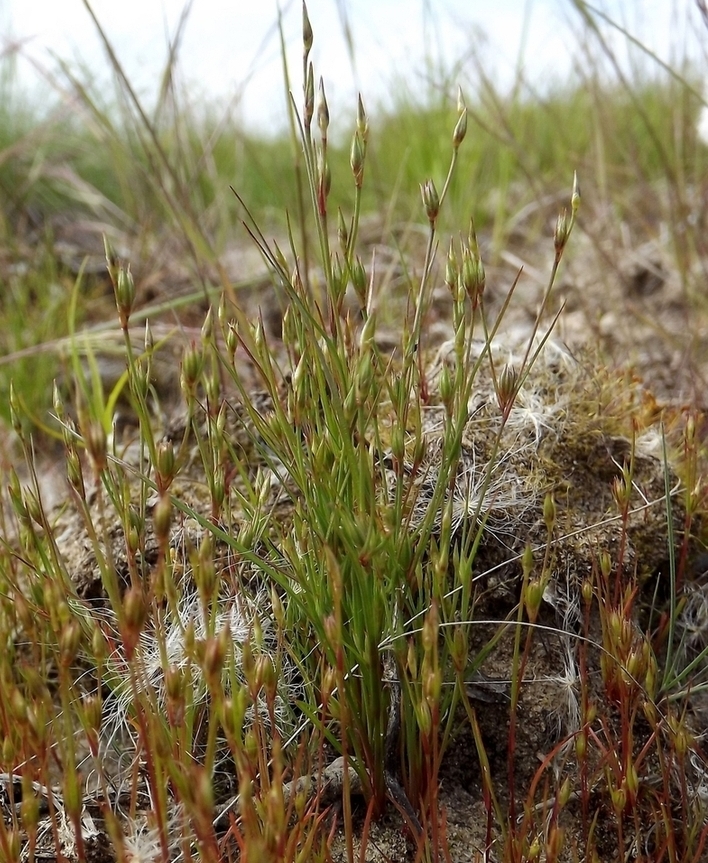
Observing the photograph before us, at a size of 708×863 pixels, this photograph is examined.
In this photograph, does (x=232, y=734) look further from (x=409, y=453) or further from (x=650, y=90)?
(x=650, y=90)

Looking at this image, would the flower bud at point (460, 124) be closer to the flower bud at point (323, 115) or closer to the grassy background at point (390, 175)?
the flower bud at point (323, 115)

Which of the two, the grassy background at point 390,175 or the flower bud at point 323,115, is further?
the grassy background at point 390,175

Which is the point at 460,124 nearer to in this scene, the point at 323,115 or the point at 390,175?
the point at 323,115

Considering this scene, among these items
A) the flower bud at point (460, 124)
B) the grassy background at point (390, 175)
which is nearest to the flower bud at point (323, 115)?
the flower bud at point (460, 124)

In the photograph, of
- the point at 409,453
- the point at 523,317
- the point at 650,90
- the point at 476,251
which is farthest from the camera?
the point at 650,90

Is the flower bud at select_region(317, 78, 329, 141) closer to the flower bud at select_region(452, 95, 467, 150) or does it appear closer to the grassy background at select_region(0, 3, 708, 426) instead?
the flower bud at select_region(452, 95, 467, 150)

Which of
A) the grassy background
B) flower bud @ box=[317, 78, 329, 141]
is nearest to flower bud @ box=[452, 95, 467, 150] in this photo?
flower bud @ box=[317, 78, 329, 141]

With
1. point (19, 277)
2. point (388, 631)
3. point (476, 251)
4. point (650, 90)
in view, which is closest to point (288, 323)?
point (476, 251)

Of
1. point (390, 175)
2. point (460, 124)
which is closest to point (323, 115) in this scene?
point (460, 124)

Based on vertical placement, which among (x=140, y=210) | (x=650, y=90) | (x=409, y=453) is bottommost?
(x=409, y=453)

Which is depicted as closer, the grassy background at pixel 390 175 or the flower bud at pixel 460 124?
the flower bud at pixel 460 124

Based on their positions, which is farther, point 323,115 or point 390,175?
point 390,175
